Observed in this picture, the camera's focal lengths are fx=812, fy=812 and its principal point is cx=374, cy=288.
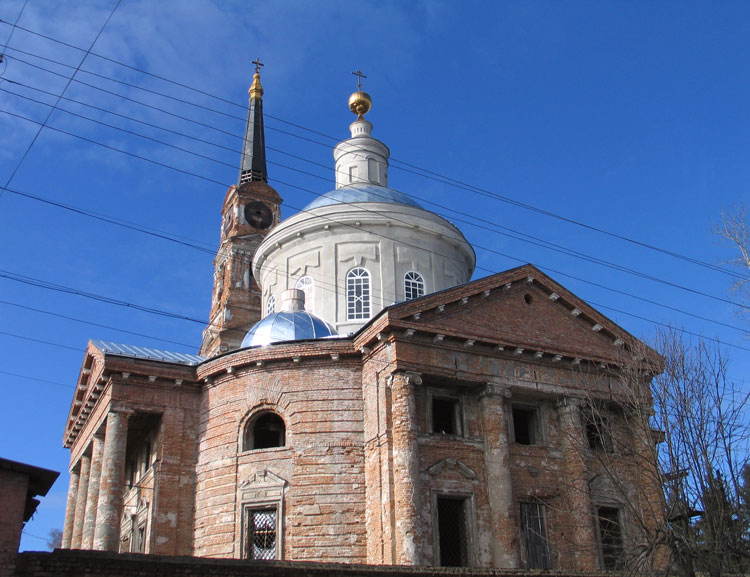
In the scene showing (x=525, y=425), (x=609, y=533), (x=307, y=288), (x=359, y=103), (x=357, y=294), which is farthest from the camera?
(x=359, y=103)

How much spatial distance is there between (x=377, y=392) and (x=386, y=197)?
30.8ft

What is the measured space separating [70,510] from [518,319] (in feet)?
51.0

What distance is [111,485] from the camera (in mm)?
20625

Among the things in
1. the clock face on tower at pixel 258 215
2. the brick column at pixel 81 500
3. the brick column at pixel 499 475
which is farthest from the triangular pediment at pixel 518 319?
the clock face on tower at pixel 258 215

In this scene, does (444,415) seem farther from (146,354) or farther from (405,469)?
(146,354)

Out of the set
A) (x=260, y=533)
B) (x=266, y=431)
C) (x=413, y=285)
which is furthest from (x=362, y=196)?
(x=260, y=533)

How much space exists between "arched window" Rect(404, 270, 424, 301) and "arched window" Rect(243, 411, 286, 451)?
258 inches

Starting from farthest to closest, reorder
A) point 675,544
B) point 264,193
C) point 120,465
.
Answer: point 264,193 → point 120,465 → point 675,544

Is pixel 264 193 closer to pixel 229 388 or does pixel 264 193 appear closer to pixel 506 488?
pixel 229 388

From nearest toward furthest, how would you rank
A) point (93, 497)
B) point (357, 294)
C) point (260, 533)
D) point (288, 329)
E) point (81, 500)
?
point (260, 533) < point (93, 497) < point (288, 329) < point (81, 500) < point (357, 294)

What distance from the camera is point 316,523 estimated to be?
63.9 feet

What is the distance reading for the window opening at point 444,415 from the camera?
21078 mm

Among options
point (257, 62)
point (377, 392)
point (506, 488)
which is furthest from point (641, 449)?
point (257, 62)

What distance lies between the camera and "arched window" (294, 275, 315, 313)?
2611cm
